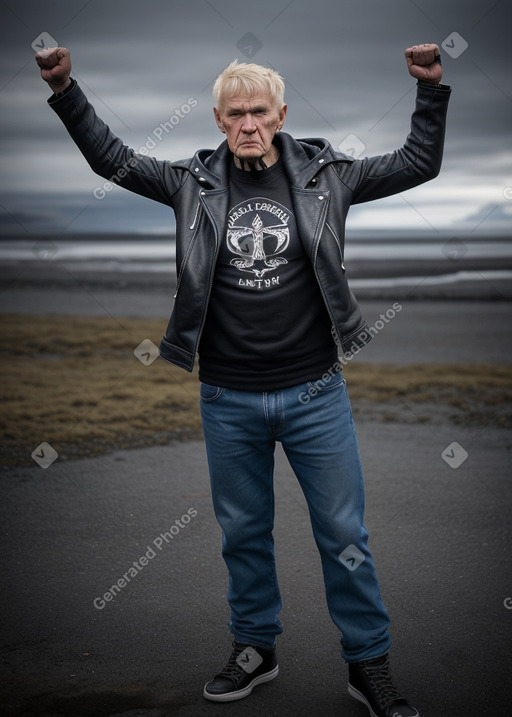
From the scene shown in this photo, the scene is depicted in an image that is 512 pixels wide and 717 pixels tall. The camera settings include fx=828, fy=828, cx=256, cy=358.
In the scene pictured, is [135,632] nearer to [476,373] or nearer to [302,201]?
[302,201]

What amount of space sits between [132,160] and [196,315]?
0.64 meters

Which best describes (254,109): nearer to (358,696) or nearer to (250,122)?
(250,122)

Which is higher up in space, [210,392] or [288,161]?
[288,161]

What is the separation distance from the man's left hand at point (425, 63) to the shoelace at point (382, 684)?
2086 millimetres

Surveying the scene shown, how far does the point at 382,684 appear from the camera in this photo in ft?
9.74

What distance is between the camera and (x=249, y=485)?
3.10m

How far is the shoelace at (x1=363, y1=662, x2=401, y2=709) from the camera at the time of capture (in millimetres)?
2932

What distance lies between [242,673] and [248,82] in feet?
7.11

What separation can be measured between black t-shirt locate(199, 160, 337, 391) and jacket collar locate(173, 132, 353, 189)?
5 centimetres

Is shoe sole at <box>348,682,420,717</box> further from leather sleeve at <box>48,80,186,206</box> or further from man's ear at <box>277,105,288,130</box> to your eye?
man's ear at <box>277,105,288,130</box>

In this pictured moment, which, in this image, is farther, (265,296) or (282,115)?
(282,115)

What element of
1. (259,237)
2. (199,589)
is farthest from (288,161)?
(199,589)

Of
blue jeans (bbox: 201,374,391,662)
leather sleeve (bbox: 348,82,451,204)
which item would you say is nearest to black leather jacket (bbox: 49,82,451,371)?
leather sleeve (bbox: 348,82,451,204)

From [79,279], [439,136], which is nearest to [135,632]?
[439,136]
